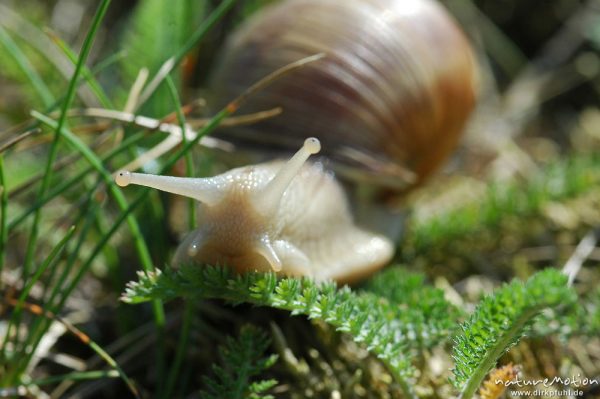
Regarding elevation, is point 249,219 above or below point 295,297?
above

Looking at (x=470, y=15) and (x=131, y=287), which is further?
(x=470, y=15)

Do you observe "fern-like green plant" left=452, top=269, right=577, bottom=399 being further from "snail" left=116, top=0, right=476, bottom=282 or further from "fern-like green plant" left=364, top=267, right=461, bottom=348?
"snail" left=116, top=0, right=476, bottom=282

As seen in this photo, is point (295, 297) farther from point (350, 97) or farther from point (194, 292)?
point (350, 97)

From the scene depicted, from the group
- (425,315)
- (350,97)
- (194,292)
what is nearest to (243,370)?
(194,292)

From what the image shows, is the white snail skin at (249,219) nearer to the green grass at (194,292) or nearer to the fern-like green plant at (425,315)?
the green grass at (194,292)

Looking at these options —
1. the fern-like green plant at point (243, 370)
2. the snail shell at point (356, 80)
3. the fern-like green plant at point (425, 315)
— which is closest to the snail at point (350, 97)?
the snail shell at point (356, 80)

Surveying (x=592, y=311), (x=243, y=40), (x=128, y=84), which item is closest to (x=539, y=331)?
(x=592, y=311)

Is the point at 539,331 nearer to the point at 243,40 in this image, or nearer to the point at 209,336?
the point at 209,336
